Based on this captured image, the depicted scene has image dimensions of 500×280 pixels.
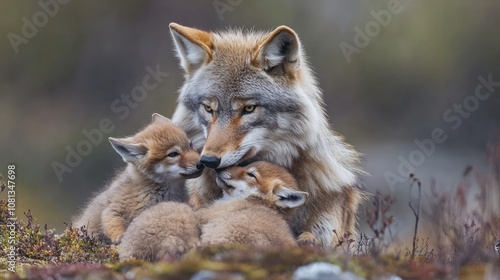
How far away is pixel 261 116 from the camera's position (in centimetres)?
827

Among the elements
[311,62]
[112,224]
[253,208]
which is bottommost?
[112,224]

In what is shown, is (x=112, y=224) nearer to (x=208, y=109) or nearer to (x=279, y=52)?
(x=208, y=109)

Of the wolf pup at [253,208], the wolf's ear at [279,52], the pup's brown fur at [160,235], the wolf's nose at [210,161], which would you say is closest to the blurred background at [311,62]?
the wolf's ear at [279,52]

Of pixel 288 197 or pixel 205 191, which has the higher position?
pixel 288 197

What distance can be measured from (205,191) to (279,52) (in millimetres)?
1615

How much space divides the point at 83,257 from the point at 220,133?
1.72m

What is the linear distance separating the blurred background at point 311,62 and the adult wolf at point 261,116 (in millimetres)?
10126

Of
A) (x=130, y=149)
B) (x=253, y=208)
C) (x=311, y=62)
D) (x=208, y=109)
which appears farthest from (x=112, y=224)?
(x=311, y=62)

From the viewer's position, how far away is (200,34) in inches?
352

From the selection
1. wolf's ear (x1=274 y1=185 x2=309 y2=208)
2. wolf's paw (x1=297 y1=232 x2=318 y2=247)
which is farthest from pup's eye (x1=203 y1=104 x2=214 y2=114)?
wolf's paw (x1=297 y1=232 x2=318 y2=247)

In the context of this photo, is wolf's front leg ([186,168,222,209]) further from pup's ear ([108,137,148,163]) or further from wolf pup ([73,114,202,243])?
pup's ear ([108,137,148,163])

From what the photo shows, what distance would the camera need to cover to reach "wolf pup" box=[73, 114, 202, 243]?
27.8 feet

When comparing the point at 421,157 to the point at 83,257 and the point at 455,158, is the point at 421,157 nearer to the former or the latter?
the point at 455,158

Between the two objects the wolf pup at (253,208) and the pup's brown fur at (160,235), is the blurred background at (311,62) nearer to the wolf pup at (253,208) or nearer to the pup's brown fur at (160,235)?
the wolf pup at (253,208)
